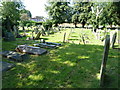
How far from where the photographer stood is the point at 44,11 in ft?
126

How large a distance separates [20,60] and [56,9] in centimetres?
3299

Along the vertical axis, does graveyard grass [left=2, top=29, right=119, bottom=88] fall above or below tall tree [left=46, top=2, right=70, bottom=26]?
below

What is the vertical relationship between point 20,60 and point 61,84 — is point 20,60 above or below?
above

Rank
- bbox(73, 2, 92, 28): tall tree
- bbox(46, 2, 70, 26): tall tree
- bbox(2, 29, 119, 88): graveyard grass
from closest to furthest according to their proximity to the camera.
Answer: bbox(2, 29, 119, 88): graveyard grass < bbox(46, 2, 70, 26): tall tree < bbox(73, 2, 92, 28): tall tree

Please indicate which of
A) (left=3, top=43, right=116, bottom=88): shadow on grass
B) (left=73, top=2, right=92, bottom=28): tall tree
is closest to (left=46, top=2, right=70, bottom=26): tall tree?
(left=73, top=2, right=92, bottom=28): tall tree

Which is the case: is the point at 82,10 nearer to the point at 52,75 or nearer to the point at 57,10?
the point at 57,10

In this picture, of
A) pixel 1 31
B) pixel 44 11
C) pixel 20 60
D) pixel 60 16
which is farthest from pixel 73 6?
pixel 20 60

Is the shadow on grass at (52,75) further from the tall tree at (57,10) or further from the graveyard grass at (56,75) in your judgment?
the tall tree at (57,10)

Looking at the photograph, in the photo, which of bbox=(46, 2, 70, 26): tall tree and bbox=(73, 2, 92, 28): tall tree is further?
bbox=(73, 2, 92, 28): tall tree

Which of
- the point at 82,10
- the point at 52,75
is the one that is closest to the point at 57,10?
the point at 82,10

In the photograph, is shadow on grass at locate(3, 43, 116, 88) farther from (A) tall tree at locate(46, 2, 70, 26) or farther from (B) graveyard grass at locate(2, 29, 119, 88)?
(A) tall tree at locate(46, 2, 70, 26)

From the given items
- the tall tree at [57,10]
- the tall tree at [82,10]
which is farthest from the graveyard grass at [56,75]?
the tall tree at [82,10]

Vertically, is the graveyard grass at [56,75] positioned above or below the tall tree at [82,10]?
below

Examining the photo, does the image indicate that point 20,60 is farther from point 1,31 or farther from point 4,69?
point 1,31
